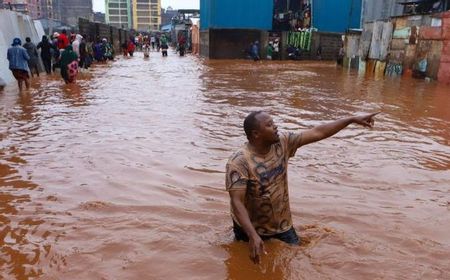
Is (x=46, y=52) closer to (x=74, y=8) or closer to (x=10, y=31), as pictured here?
(x=10, y=31)

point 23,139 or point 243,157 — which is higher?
point 243,157

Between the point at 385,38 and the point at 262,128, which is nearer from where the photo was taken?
the point at 262,128

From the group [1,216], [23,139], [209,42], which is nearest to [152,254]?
[1,216]

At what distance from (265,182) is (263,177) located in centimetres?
4

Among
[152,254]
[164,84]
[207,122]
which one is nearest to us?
[152,254]

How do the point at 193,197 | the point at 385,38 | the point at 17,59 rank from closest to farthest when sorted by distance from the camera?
the point at 193,197
the point at 17,59
the point at 385,38

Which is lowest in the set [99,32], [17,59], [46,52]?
[46,52]

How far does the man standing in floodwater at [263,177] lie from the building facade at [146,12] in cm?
11933

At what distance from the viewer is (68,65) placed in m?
14.0

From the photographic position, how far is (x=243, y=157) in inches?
123

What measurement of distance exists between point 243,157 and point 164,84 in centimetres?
1229

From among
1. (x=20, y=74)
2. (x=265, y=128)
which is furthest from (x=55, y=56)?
(x=265, y=128)

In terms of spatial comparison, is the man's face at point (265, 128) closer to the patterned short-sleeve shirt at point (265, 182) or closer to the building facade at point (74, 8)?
the patterned short-sleeve shirt at point (265, 182)

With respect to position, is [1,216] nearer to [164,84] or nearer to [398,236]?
[398,236]
